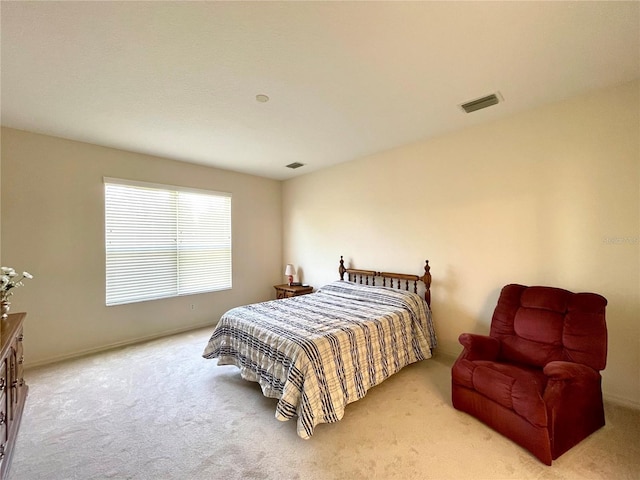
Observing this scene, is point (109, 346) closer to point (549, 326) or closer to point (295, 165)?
point (295, 165)

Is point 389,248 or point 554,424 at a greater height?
point 389,248

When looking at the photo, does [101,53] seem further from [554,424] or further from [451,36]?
[554,424]

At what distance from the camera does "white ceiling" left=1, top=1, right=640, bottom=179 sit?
1.56m

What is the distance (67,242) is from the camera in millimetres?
3354

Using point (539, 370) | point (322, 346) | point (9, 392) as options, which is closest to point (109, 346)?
point (9, 392)

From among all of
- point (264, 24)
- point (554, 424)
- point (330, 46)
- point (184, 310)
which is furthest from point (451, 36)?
point (184, 310)

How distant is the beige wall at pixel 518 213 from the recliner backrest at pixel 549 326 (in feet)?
1.32

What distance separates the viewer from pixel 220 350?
9.45 ft

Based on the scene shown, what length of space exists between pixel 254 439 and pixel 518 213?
3.14m

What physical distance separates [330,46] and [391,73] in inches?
22.2

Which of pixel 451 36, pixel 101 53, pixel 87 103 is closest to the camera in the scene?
pixel 451 36

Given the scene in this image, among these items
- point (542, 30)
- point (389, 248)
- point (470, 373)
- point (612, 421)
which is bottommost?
point (612, 421)

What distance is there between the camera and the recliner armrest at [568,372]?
1.78 metres

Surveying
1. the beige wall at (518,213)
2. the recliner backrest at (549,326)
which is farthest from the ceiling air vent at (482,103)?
the recliner backrest at (549,326)
